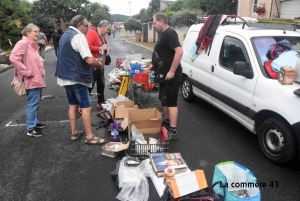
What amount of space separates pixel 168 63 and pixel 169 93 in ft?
1.62

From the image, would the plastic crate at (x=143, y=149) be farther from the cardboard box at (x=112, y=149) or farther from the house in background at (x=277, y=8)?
the house in background at (x=277, y=8)

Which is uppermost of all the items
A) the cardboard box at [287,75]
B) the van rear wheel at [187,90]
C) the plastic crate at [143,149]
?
the cardboard box at [287,75]

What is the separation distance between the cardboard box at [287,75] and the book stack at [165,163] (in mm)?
1732

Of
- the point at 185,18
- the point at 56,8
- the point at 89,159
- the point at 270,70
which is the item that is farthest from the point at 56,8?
the point at 270,70

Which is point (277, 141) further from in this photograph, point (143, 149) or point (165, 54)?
point (165, 54)

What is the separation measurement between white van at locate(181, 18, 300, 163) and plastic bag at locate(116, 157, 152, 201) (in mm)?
1785

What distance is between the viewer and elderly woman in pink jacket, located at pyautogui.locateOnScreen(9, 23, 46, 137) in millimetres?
4121

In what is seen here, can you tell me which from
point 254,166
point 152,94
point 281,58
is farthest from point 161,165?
point 152,94

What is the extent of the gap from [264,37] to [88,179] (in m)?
3.46

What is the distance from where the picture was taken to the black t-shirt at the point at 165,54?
12.8 feet

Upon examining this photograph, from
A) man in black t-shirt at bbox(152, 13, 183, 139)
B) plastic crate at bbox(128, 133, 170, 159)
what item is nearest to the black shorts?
man in black t-shirt at bbox(152, 13, 183, 139)

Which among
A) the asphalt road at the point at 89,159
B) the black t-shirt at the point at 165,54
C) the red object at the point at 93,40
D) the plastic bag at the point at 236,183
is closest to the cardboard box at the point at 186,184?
the plastic bag at the point at 236,183

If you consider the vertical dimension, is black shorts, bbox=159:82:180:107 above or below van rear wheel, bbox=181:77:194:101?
above

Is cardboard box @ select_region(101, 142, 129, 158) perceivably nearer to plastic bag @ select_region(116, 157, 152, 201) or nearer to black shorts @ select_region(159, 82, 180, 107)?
plastic bag @ select_region(116, 157, 152, 201)
